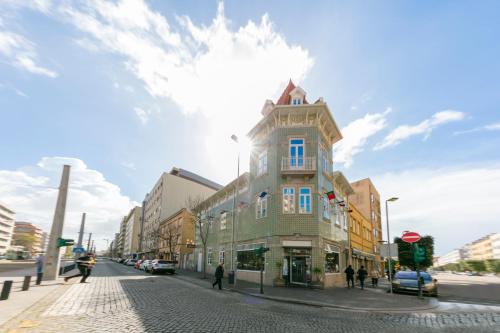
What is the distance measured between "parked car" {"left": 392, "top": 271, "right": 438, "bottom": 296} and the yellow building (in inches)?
358

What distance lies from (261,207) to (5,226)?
132190mm

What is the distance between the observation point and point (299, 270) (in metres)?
20.0

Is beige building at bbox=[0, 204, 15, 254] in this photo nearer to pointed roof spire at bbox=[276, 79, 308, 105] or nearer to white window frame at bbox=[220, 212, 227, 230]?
white window frame at bbox=[220, 212, 227, 230]

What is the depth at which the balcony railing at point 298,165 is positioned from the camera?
21031mm

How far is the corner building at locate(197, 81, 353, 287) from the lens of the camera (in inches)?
792

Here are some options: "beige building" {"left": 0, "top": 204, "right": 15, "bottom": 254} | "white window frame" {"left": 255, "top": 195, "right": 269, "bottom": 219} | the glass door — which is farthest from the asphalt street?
"beige building" {"left": 0, "top": 204, "right": 15, "bottom": 254}

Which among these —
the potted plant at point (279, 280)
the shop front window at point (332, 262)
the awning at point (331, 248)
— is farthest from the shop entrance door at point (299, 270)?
the awning at point (331, 248)

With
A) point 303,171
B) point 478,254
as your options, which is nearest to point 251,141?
point 303,171

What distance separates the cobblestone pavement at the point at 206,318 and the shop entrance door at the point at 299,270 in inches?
312

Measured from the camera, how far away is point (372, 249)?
44.5 metres

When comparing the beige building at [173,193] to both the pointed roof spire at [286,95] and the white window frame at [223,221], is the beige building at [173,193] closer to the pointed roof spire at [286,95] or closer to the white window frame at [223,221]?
the white window frame at [223,221]

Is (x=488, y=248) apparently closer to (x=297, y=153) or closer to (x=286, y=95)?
(x=286, y=95)

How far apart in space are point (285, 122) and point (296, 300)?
13.7 m

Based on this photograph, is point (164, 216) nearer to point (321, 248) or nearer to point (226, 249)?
point (226, 249)
